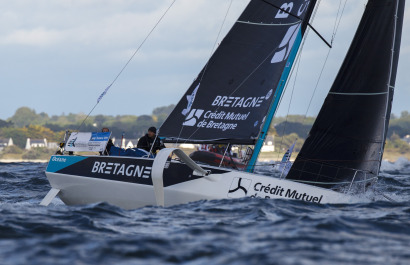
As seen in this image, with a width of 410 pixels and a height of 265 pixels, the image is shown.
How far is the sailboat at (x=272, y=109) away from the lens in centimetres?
1043

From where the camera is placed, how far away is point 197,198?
963 cm

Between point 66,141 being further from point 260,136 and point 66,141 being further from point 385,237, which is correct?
point 385,237

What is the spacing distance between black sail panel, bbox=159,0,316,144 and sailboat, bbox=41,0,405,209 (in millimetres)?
18

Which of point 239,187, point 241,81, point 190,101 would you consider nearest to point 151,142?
point 190,101

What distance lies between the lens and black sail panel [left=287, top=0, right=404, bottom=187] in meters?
11.1

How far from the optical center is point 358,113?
11117 mm

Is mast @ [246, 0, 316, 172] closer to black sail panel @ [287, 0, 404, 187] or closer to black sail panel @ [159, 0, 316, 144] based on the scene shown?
black sail panel @ [159, 0, 316, 144]

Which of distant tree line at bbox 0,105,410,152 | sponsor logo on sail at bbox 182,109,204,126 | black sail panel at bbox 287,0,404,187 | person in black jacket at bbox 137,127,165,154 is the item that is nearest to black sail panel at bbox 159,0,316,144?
sponsor logo on sail at bbox 182,109,204,126

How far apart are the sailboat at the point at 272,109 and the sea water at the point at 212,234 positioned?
137cm

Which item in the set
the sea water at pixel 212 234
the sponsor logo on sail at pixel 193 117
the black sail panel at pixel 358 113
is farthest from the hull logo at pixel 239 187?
the sponsor logo on sail at pixel 193 117

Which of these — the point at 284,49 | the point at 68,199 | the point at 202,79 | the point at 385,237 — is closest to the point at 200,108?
the point at 202,79

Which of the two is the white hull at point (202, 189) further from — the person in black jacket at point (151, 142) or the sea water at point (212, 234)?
the person in black jacket at point (151, 142)

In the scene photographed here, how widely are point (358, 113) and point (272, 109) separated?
5.33 feet

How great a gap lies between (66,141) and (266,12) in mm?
4438
